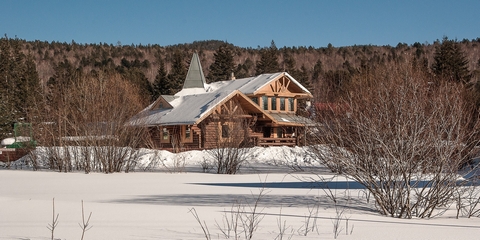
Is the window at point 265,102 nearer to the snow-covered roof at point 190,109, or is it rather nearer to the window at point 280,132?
the window at point 280,132

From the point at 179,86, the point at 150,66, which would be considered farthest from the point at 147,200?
the point at 150,66

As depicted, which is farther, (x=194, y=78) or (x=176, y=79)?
(x=176, y=79)

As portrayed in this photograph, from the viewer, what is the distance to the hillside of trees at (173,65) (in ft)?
127

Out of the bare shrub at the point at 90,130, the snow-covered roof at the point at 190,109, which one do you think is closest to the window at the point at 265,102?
the snow-covered roof at the point at 190,109

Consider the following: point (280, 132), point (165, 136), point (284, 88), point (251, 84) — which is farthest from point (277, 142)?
point (165, 136)

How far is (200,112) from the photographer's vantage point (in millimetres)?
37531

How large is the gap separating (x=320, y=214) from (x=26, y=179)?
12802mm

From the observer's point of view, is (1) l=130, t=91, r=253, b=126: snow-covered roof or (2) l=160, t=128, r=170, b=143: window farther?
(2) l=160, t=128, r=170, b=143: window

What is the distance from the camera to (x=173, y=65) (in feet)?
214

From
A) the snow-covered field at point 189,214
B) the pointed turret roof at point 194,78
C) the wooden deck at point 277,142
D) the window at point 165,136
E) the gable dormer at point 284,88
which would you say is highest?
the pointed turret roof at point 194,78

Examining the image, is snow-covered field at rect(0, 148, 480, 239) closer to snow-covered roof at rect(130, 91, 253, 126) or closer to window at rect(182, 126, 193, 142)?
snow-covered roof at rect(130, 91, 253, 126)

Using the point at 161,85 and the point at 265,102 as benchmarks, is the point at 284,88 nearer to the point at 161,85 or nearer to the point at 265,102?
the point at 265,102

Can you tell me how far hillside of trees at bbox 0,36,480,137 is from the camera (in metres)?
38.6

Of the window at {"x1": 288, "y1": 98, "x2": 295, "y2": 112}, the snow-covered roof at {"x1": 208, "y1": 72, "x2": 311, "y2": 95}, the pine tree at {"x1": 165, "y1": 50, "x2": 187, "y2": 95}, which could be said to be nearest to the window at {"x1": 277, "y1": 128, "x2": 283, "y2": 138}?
the window at {"x1": 288, "y1": 98, "x2": 295, "y2": 112}
